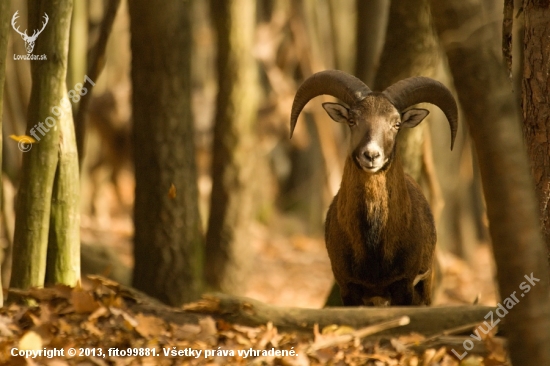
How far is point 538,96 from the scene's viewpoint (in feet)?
20.2

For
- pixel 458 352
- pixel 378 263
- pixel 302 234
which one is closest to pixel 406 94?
pixel 378 263

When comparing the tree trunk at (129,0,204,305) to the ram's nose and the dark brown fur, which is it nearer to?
the dark brown fur

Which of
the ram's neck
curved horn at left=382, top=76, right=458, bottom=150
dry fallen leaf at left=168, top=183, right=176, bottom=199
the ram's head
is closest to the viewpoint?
the ram's head

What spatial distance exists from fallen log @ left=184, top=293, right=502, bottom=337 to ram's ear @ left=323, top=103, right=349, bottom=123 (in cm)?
233

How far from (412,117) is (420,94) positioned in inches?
10.1

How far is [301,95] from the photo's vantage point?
8367mm

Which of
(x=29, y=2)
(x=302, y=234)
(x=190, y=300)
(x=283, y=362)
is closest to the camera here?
(x=283, y=362)

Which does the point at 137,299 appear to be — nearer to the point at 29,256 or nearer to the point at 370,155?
the point at 29,256

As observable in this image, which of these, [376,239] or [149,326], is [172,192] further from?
[149,326]

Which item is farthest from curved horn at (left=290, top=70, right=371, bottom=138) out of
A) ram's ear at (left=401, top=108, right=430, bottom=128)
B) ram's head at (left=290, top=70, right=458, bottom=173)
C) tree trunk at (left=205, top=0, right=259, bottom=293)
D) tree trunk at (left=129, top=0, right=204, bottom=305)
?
tree trunk at (left=205, top=0, right=259, bottom=293)

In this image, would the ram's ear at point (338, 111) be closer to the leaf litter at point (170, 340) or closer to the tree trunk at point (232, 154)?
the leaf litter at point (170, 340)

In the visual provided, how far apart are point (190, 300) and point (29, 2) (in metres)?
4.07

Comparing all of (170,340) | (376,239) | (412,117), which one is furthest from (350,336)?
(412,117)

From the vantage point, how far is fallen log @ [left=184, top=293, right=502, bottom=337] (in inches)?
251
